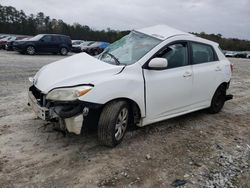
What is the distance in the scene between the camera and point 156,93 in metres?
4.67

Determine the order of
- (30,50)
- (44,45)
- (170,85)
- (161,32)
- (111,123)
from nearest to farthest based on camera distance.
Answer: (111,123) < (170,85) < (161,32) < (30,50) < (44,45)

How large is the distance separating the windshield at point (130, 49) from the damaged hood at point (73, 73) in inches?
12.3

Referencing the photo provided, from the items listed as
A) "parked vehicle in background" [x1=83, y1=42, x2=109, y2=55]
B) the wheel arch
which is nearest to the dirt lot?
the wheel arch

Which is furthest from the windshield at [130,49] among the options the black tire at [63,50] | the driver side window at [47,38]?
the black tire at [63,50]

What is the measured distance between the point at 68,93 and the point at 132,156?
3.98ft

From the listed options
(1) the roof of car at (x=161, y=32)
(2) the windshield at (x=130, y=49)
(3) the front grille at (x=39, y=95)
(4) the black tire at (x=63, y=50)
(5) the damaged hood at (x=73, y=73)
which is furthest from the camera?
(4) the black tire at (x=63, y=50)

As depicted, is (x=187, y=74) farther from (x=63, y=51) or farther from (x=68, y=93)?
(x=63, y=51)

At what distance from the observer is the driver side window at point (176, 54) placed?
498 centimetres

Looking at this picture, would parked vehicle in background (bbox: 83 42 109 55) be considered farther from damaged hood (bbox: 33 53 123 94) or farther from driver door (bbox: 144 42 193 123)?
damaged hood (bbox: 33 53 123 94)

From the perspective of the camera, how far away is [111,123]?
4074mm

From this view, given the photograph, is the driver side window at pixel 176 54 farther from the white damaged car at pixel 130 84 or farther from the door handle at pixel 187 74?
the door handle at pixel 187 74

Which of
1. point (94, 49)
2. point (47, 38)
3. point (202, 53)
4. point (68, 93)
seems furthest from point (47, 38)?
point (68, 93)

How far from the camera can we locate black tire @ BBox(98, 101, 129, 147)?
407 cm

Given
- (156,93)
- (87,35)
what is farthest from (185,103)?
(87,35)
